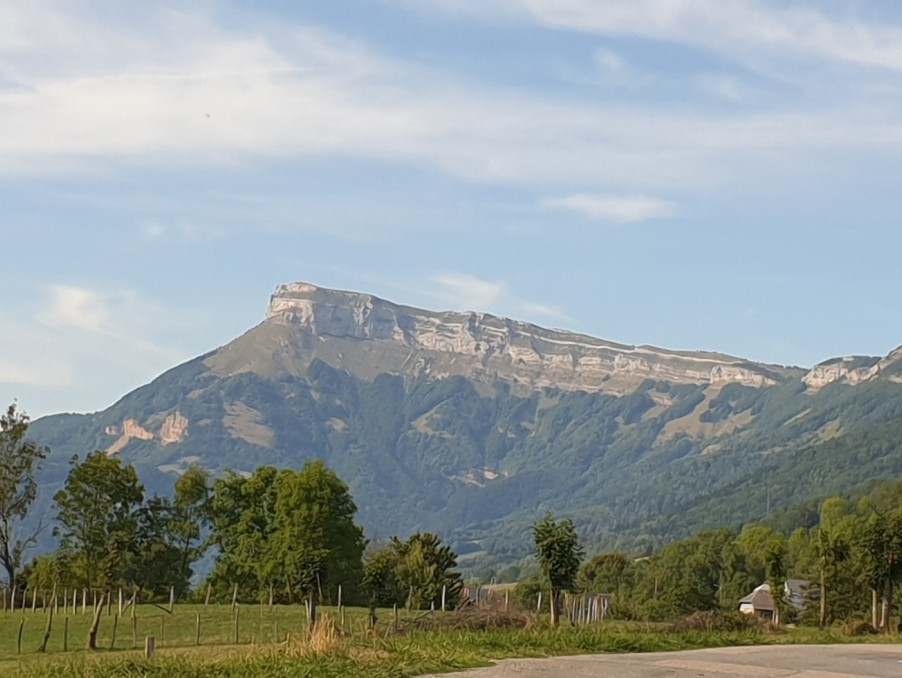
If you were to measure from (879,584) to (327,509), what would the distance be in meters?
29.3

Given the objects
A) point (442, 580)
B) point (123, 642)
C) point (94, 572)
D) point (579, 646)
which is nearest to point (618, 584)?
point (442, 580)

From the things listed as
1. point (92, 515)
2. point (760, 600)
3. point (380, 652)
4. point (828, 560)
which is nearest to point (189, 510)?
point (92, 515)

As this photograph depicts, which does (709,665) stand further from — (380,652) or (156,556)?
(156,556)

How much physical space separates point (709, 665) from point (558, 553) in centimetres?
2484

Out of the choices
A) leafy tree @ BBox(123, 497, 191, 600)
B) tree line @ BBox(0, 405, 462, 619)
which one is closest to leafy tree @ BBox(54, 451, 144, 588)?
tree line @ BBox(0, 405, 462, 619)

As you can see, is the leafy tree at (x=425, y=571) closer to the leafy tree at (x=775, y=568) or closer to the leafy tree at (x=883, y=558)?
the leafy tree at (x=775, y=568)

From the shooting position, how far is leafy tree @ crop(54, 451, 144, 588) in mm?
67188

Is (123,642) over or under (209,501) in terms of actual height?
under

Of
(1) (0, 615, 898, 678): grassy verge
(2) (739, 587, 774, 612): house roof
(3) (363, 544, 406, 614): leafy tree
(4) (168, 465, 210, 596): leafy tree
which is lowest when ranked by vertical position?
(1) (0, 615, 898, 678): grassy verge

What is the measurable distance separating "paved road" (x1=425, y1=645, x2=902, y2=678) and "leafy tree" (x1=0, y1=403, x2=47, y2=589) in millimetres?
62857

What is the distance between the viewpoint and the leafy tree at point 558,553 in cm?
4788

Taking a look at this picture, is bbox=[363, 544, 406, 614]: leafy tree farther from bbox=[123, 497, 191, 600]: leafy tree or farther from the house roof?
the house roof

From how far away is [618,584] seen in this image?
514ft

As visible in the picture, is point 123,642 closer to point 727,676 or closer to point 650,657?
point 650,657
